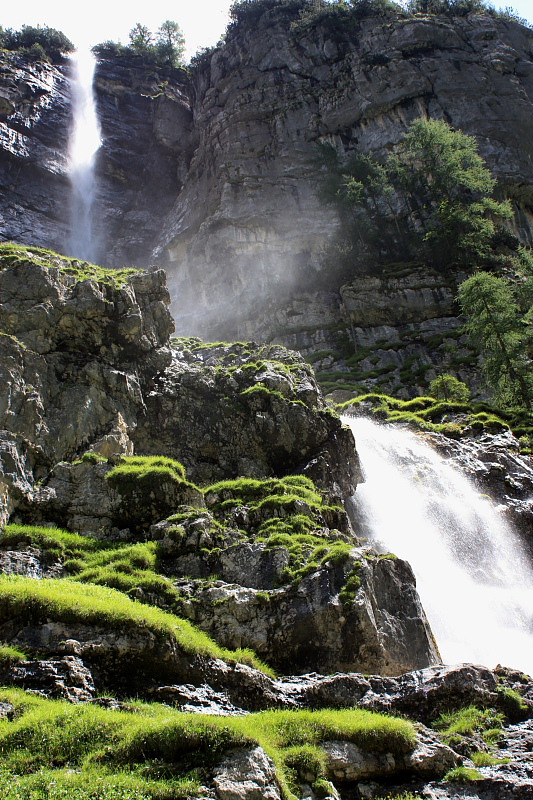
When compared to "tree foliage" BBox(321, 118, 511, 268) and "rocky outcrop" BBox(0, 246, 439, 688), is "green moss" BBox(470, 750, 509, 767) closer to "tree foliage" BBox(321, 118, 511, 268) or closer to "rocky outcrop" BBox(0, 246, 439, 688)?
"rocky outcrop" BBox(0, 246, 439, 688)

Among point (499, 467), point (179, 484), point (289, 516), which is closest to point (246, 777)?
point (289, 516)

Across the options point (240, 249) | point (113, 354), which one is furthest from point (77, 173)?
point (113, 354)

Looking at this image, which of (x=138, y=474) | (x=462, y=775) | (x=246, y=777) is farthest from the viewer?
(x=138, y=474)

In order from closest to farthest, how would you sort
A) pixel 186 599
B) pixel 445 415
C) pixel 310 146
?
1. pixel 186 599
2. pixel 445 415
3. pixel 310 146

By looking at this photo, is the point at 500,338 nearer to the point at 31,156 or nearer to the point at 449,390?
the point at 449,390

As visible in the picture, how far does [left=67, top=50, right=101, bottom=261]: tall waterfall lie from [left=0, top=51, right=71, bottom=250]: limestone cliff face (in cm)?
95

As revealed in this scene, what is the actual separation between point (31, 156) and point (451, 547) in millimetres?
57923

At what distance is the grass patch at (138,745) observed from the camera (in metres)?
6.80

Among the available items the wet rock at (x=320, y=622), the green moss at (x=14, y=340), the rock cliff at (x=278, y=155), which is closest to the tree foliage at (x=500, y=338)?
the rock cliff at (x=278, y=155)

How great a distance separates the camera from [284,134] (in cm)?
6519

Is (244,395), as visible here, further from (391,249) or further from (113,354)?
(391,249)

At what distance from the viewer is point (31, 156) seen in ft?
201

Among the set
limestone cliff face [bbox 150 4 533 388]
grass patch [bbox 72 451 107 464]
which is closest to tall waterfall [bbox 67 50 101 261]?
limestone cliff face [bbox 150 4 533 388]

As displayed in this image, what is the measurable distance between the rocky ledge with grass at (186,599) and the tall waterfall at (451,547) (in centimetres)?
289
